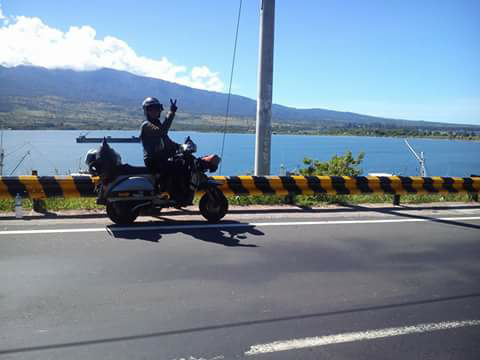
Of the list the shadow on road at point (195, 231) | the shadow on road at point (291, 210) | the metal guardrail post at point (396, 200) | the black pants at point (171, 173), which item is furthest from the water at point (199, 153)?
the metal guardrail post at point (396, 200)

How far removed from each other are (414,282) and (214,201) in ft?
12.3

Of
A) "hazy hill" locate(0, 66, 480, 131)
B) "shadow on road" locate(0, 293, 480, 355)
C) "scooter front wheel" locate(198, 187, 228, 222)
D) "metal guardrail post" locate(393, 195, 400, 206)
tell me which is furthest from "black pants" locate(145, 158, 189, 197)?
"hazy hill" locate(0, 66, 480, 131)

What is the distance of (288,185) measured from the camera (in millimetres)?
9742

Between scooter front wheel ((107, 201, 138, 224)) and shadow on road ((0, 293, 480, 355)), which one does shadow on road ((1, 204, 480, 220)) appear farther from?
shadow on road ((0, 293, 480, 355))

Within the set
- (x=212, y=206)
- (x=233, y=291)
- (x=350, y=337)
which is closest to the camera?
(x=350, y=337)

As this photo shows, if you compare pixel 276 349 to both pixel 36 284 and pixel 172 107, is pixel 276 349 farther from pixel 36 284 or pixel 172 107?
pixel 172 107

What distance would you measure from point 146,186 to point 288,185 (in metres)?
3.30

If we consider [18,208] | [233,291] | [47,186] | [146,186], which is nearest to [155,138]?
[146,186]

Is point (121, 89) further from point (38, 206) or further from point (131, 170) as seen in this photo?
point (131, 170)

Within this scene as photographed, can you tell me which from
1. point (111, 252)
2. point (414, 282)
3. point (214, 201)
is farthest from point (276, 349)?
point (214, 201)

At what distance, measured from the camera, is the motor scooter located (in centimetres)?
746

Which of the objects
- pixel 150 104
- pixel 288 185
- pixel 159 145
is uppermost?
pixel 150 104

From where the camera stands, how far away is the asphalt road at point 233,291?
3664 mm

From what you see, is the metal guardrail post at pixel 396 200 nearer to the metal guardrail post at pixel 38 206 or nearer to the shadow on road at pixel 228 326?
the shadow on road at pixel 228 326
